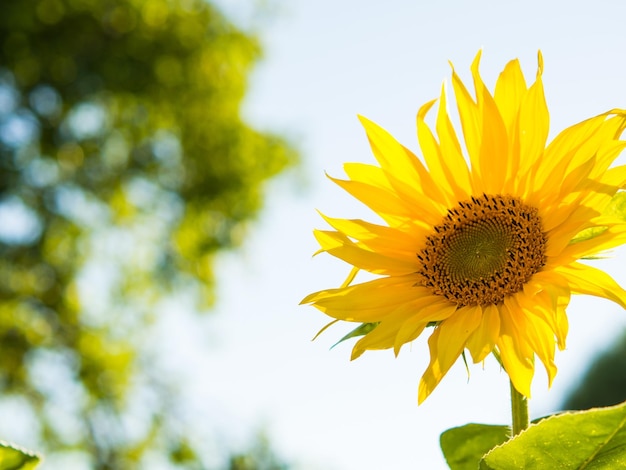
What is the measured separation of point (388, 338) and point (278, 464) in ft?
22.0

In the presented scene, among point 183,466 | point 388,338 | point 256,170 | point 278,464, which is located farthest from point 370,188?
point 256,170

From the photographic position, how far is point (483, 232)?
109 cm

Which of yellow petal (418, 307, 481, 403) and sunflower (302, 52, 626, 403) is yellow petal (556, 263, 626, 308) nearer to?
sunflower (302, 52, 626, 403)

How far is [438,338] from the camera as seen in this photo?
0.86 m

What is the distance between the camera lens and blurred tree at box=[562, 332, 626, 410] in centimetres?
1634

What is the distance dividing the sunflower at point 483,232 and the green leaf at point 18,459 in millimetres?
341

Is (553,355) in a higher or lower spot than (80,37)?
lower

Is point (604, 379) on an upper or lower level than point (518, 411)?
upper

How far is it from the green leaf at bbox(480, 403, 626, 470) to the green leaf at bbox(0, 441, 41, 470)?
1.04ft

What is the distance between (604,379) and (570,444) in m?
17.4

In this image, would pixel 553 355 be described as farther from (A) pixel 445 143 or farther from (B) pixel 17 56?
(B) pixel 17 56

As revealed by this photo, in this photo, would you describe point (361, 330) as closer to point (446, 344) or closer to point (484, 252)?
point (446, 344)

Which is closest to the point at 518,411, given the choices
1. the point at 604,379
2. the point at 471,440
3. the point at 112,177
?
the point at 471,440

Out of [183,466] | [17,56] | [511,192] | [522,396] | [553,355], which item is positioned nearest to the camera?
[522,396]
